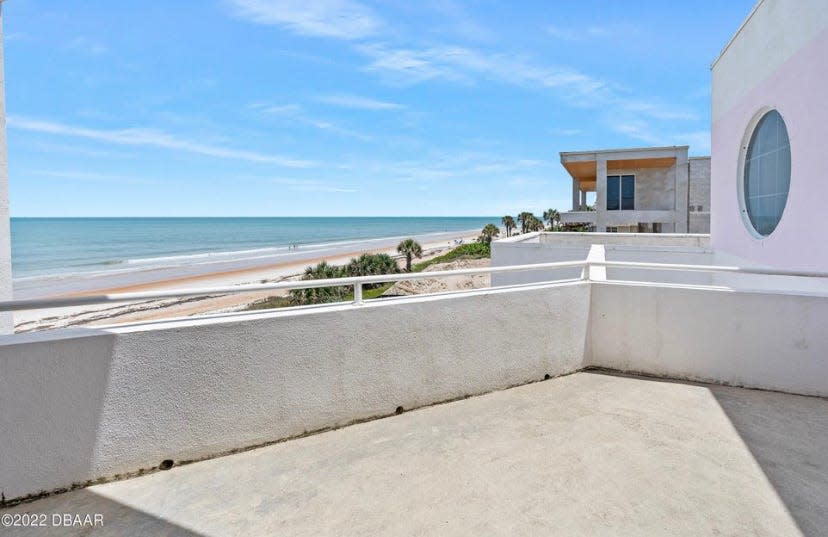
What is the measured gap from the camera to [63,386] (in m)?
2.41

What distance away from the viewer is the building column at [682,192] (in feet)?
65.9

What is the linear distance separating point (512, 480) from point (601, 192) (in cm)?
2044

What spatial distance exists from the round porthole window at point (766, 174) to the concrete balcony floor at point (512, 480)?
3.75 meters

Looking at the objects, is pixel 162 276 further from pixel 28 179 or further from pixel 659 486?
pixel 28 179

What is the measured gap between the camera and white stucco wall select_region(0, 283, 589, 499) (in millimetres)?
2381

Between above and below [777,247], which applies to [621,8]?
above

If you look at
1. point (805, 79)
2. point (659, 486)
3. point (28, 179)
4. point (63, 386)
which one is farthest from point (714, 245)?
point (28, 179)

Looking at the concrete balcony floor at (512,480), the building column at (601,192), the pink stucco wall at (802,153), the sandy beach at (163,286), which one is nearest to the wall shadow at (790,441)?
the concrete balcony floor at (512,480)

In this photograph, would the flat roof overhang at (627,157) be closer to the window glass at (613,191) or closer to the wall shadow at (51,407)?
the window glass at (613,191)

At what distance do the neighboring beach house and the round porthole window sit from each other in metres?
13.3

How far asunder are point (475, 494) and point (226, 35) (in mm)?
13412

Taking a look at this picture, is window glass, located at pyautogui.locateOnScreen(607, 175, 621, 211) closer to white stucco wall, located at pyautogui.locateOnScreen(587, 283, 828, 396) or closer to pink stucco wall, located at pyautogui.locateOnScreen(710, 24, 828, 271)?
pink stucco wall, located at pyautogui.locateOnScreen(710, 24, 828, 271)

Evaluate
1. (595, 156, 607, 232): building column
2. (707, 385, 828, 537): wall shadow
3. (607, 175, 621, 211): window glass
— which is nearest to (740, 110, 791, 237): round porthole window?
(707, 385, 828, 537): wall shadow

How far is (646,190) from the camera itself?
2209 centimetres
